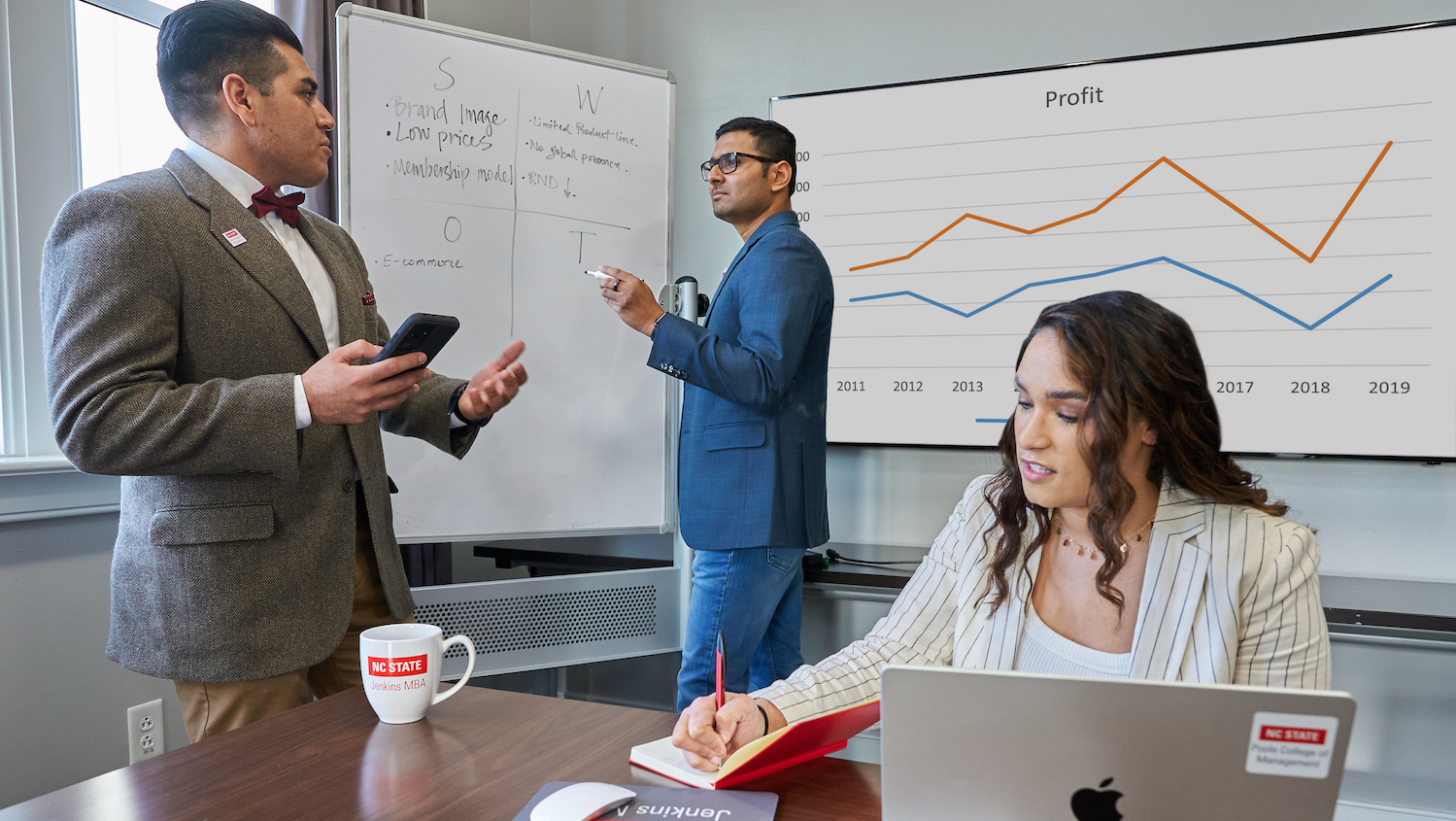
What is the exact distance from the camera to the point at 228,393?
121 centimetres

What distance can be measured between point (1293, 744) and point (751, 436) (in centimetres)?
142

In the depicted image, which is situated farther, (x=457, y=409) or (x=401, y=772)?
(x=457, y=409)

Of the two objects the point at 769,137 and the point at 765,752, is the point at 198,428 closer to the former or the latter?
the point at 765,752

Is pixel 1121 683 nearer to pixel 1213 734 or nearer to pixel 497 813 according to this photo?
pixel 1213 734

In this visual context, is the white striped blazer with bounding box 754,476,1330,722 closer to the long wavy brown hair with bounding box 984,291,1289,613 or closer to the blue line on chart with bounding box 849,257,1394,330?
the long wavy brown hair with bounding box 984,291,1289,613

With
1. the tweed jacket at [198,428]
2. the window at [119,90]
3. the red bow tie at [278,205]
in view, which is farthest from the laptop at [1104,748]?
the window at [119,90]

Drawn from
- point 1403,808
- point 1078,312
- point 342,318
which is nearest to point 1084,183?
point 1078,312

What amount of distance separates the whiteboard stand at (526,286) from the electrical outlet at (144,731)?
0.59 m

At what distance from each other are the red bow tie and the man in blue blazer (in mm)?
650

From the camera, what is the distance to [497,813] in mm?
768

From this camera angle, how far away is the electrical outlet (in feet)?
6.30

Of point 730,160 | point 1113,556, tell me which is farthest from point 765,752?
point 730,160

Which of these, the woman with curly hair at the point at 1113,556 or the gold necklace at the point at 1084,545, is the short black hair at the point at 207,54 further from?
the gold necklace at the point at 1084,545

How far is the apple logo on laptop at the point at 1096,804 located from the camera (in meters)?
0.63
